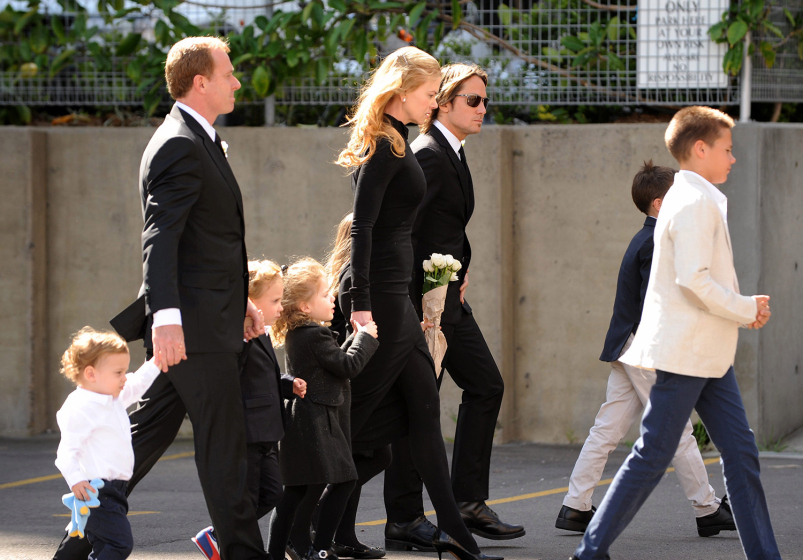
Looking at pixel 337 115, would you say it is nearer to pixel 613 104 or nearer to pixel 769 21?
pixel 613 104

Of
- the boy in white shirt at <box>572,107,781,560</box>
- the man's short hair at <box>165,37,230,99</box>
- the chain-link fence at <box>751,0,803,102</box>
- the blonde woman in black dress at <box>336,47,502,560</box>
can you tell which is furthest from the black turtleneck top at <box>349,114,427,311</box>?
the chain-link fence at <box>751,0,803,102</box>

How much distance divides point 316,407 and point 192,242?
93 cm

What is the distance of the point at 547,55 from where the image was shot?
8.06 meters

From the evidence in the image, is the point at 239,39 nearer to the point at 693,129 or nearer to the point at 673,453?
the point at 693,129

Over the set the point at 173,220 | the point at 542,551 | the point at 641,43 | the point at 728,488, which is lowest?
the point at 542,551

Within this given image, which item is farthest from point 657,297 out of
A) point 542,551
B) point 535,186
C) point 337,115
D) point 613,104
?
point 337,115

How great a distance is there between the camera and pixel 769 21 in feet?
25.1

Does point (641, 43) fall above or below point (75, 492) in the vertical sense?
above

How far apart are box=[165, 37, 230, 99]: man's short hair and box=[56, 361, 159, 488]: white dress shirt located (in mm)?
1010

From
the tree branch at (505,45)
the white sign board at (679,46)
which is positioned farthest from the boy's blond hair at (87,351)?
the white sign board at (679,46)

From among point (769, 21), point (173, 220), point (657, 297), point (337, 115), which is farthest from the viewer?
point (337, 115)

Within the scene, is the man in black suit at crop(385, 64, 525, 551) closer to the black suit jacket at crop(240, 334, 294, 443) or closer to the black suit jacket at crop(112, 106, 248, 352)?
the black suit jacket at crop(240, 334, 294, 443)

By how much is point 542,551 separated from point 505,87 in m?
4.26

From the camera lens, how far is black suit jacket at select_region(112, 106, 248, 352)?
367cm
